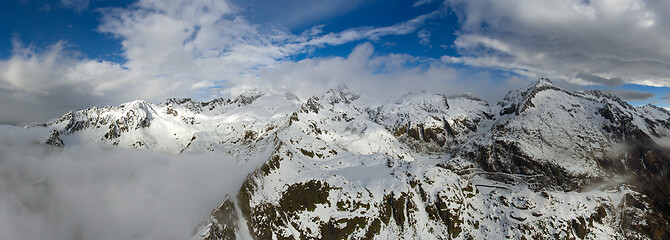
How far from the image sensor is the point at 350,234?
117 m

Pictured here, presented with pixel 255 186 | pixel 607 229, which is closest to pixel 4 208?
pixel 255 186

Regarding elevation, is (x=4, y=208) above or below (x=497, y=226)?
above

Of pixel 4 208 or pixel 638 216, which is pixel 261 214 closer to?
pixel 4 208

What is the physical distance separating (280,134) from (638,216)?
196m

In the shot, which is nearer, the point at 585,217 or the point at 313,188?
the point at 313,188

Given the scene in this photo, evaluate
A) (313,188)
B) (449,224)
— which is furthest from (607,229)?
(313,188)

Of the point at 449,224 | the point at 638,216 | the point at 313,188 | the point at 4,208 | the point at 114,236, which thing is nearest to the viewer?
the point at 4,208

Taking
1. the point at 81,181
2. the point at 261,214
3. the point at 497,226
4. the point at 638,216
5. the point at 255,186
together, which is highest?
the point at 81,181

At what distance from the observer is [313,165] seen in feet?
463

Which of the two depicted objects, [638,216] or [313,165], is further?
[638,216]

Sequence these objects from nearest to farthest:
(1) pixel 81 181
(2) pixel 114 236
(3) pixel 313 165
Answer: (2) pixel 114 236 < (1) pixel 81 181 < (3) pixel 313 165

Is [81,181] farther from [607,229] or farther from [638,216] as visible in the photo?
[638,216]

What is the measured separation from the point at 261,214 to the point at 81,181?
70112 millimetres

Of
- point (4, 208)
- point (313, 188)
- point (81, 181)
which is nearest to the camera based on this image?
point (4, 208)
